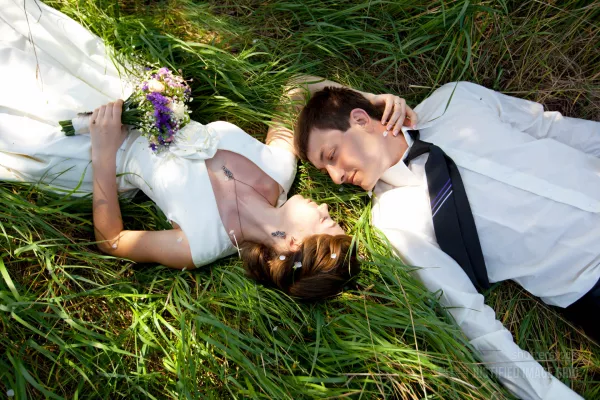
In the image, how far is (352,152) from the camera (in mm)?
3158

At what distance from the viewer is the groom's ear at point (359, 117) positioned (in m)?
3.22

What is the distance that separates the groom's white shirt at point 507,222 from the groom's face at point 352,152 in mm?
148

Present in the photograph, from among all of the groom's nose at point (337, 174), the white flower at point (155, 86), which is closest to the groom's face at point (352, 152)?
the groom's nose at point (337, 174)

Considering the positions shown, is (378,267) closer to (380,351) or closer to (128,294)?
(380,351)

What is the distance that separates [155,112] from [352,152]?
4.43 feet

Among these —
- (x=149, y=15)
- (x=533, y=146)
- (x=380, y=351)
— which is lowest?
→ (x=380, y=351)

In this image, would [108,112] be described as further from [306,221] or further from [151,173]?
[306,221]

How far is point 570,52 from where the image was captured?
A: 3773mm

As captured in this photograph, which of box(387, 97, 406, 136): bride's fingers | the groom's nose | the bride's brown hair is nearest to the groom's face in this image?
the groom's nose

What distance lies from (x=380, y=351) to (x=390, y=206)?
1.01m

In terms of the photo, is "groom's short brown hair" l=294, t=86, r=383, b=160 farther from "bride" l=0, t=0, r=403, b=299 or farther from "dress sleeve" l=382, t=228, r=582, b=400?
"dress sleeve" l=382, t=228, r=582, b=400

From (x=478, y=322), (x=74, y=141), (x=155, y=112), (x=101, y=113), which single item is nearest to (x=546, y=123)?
(x=478, y=322)

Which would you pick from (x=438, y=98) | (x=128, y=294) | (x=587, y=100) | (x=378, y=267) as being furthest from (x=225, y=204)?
(x=587, y=100)

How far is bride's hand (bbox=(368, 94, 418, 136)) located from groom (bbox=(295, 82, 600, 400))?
0.06 meters
